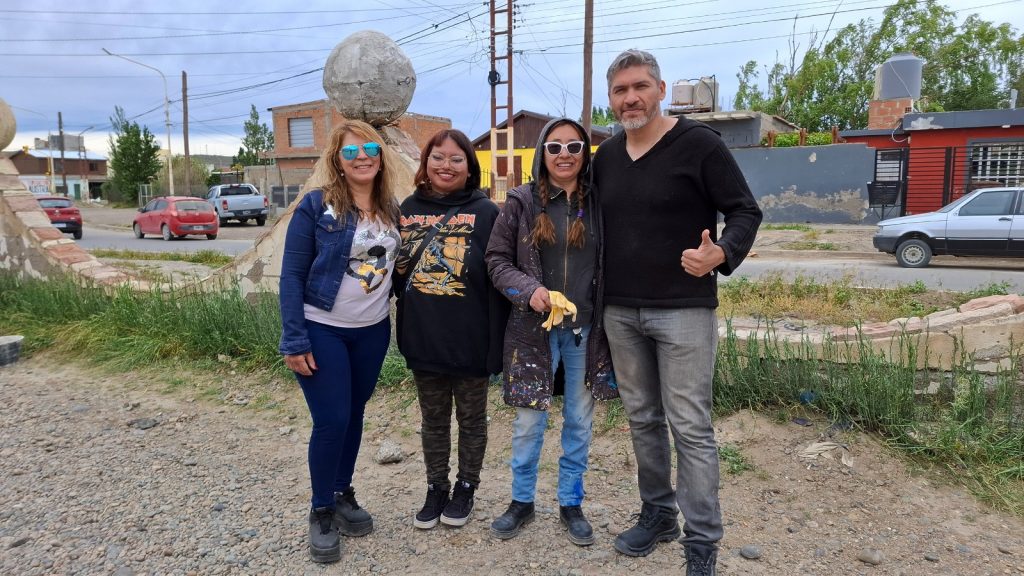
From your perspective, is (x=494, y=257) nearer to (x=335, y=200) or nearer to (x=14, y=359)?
(x=335, y=200)

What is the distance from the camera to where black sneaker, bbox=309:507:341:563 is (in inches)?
111

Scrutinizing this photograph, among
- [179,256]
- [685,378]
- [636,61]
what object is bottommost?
[179,256]

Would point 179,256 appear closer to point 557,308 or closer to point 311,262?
point 311,262

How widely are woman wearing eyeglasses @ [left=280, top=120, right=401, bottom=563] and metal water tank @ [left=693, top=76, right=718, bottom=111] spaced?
1021 inches

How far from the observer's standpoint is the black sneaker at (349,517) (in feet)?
9.90

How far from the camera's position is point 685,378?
256 centimetres

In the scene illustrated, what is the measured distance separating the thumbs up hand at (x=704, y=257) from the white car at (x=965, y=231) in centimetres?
1131

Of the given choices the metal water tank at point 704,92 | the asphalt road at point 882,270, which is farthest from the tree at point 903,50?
the asphalt road at point 882,270

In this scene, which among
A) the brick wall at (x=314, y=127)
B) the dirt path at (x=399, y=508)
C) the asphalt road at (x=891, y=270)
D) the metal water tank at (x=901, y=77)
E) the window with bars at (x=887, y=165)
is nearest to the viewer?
the dirt path at (x=399, y=508)

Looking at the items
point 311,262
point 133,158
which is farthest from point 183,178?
point 311,262

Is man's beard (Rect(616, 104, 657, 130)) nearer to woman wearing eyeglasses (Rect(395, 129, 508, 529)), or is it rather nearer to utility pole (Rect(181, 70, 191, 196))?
woman wearing eyeglasses (Rect(395, 129, 508, 529))

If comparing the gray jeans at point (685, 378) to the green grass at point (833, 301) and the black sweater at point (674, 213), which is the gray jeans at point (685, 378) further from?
the green grass at point (833, 301)

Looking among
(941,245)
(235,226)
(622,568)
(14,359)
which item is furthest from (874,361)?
(235,226)

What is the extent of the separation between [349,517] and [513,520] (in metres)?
0.72
